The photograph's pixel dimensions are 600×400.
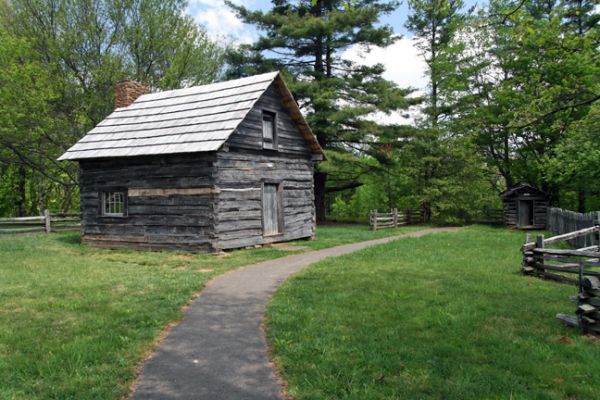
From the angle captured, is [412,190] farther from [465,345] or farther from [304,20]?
[465,345]

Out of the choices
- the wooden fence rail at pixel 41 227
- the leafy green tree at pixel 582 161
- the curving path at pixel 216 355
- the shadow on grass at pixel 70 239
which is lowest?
the curving path at pixel 216 355

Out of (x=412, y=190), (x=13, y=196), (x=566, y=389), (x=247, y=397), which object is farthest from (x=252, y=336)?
(x=13, y=196)

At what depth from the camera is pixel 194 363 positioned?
5.71 metres

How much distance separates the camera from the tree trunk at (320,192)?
33.0m

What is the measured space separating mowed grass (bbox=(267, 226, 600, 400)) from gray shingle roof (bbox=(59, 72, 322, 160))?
7558 mm

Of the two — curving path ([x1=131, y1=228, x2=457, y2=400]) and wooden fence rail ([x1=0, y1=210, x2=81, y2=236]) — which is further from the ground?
wooden fence rail ([x1=0, y1=210, x2=81, y2=236])

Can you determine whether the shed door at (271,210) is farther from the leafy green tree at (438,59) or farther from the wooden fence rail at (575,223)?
the leafy green tree at (438,59)

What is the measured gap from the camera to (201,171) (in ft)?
52.3

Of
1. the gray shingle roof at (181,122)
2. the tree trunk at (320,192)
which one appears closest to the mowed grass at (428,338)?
the gray shingle roof at (181,122)

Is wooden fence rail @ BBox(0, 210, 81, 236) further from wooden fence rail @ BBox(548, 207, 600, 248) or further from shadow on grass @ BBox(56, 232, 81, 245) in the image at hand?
wooden fence rail @ BBox(548, 207, 600, 248)

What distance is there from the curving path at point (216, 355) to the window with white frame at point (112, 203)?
10.2 m

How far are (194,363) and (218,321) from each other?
5.92ft

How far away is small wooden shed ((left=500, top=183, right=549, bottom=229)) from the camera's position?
27844mm

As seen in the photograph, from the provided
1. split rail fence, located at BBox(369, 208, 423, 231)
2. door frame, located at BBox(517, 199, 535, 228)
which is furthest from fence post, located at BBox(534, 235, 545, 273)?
door frame, located at BBox(517, 199, 535, 228)
